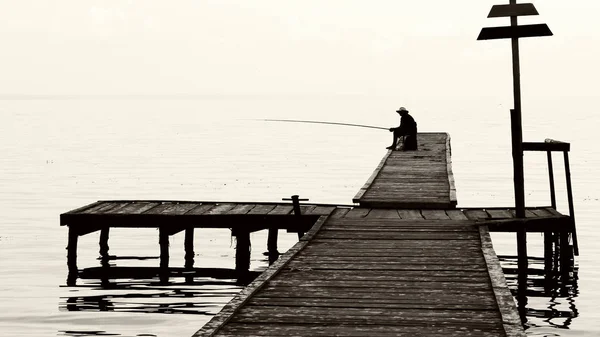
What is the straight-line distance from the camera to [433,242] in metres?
13.8

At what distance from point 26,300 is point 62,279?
2179 mm

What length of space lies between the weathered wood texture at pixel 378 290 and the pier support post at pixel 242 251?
459 centimetres

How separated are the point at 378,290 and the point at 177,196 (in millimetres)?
26790

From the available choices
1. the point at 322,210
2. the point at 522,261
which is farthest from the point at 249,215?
the point at 522,261

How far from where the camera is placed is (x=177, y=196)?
36719 millimetres

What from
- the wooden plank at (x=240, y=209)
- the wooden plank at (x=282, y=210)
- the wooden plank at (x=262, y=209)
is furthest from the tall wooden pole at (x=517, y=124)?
the wooden plank at (x=240, y=209)

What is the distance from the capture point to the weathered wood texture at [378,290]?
880 centimetres

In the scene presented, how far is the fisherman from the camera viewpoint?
92.9 feet

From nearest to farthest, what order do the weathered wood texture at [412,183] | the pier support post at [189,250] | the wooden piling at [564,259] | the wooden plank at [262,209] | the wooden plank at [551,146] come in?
the weathered wood texture at [412,183], the wooden plank at [262,209], the wooden plank at [551,146], the wooden piling at [564,259], the pier support post at [189,250]

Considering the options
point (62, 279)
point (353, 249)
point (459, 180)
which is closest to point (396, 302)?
point (353, 249)

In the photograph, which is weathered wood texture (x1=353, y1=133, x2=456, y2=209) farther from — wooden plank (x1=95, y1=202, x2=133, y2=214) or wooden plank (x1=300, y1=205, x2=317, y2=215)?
wooden plank (x1=95, y1=202, x2=133, y2=214)

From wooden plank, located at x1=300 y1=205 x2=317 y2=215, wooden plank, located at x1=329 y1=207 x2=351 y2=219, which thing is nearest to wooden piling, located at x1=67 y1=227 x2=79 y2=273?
wooden plank, located at x1=300 y1=205 x2=317 y2=215

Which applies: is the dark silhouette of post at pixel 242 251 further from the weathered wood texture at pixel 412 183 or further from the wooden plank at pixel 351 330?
the wooden plank at pixel 351 330

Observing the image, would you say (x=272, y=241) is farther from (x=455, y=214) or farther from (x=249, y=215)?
(x=455, y=214)
